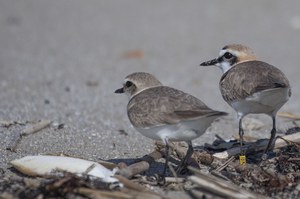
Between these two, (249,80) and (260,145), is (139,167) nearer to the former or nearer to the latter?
(249,80)

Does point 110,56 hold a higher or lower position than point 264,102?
higher

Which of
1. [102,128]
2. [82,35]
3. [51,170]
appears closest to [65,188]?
[51,170]

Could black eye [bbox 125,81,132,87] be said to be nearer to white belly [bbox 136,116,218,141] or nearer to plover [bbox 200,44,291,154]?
white belly [bbox 136,116,218,141]

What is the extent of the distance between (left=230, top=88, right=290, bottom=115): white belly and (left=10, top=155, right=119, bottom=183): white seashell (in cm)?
144

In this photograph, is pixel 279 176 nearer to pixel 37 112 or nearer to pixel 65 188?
pixel 65 188

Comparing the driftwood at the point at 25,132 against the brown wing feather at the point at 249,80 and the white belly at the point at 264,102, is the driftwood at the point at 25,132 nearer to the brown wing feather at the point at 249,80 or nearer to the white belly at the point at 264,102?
the brown wing feather at the point at 249,80

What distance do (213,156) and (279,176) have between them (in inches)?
32.3

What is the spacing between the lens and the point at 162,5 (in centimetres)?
1429

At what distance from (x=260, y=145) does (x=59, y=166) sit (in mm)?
1989

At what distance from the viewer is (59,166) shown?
492 centimetres

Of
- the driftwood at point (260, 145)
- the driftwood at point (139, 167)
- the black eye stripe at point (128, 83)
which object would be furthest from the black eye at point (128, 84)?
the driftwood at point (260, 145)

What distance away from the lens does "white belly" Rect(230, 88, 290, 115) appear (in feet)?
17.5

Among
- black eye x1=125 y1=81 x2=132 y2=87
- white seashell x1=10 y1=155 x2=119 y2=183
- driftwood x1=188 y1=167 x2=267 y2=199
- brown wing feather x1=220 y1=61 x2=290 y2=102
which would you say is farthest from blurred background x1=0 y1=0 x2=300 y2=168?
driftwood x1=188 y1=167 x2=267 y2=199

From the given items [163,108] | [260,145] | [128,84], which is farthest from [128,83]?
[260,145]
